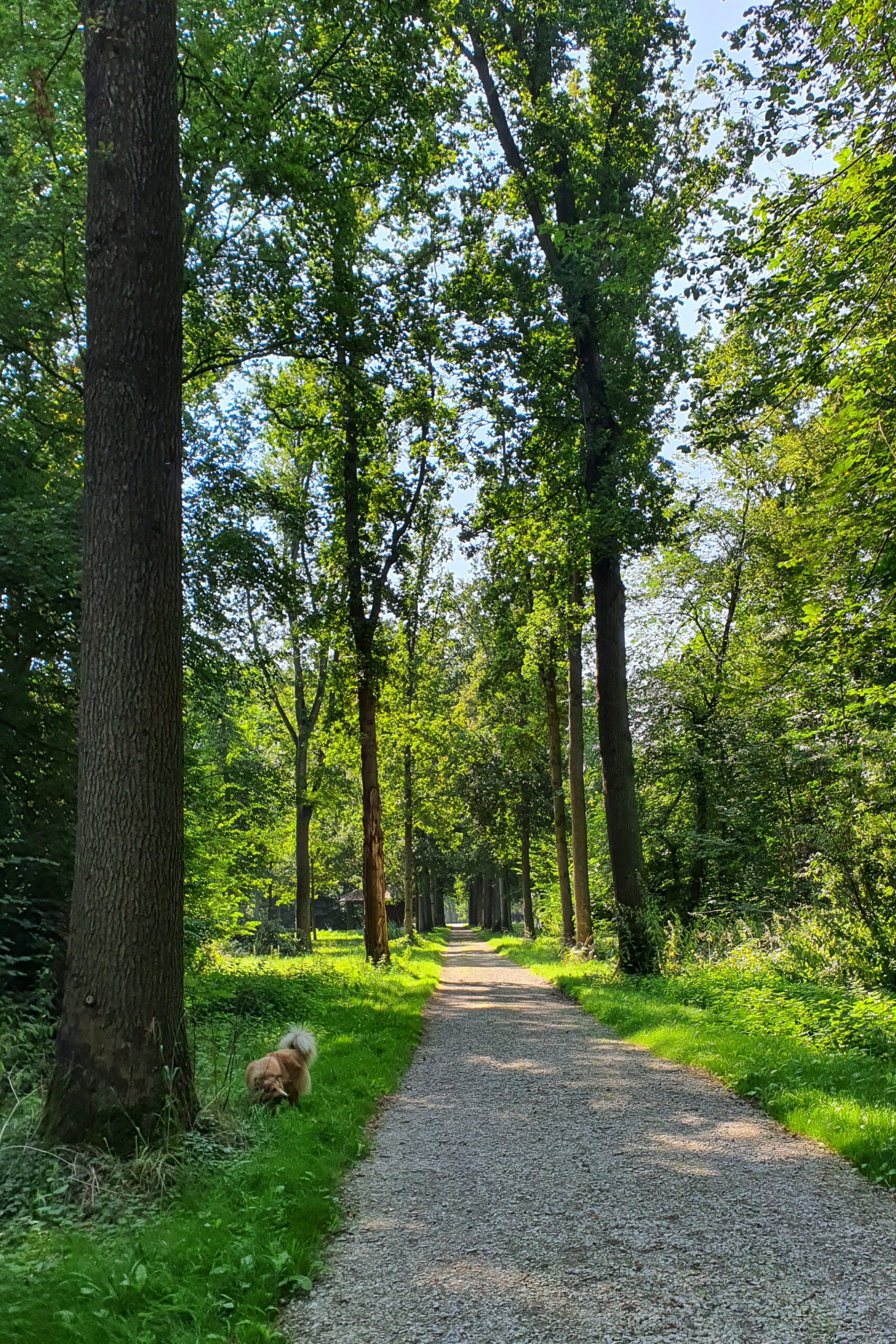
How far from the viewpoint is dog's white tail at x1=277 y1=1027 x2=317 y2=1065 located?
5.77 metres

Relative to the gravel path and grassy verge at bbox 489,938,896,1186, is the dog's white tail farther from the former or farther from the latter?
grassy verge at bbox 489,938,896,1186

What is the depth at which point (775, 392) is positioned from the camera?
25.8 feet

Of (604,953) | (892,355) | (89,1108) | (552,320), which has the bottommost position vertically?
(604,953)

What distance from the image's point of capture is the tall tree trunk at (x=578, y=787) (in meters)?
16.4

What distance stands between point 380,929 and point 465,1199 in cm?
1235

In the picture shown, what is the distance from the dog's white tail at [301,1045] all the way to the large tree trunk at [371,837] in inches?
383

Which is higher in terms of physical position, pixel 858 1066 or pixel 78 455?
pixel 78 455

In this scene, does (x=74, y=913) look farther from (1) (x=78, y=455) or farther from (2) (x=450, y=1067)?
(1) (x=78, y=455)

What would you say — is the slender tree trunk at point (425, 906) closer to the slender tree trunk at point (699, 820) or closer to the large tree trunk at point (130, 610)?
the slender tree trunk at point (699, 820)

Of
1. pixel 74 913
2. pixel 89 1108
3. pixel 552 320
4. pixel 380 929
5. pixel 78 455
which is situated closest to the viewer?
pixel 89 1108

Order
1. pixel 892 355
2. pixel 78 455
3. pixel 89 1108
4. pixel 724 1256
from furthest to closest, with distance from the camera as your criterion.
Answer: pixel 78 455
pixel 892 355
pixel 89 1108
pixel 724 1256

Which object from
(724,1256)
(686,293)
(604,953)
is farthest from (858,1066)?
(604,953)

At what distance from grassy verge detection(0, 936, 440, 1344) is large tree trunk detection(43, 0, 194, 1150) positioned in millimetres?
396

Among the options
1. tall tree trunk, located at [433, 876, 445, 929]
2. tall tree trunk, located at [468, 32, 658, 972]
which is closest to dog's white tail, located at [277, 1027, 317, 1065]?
tall tree trunk, located at [468, 32, 658, 972]
